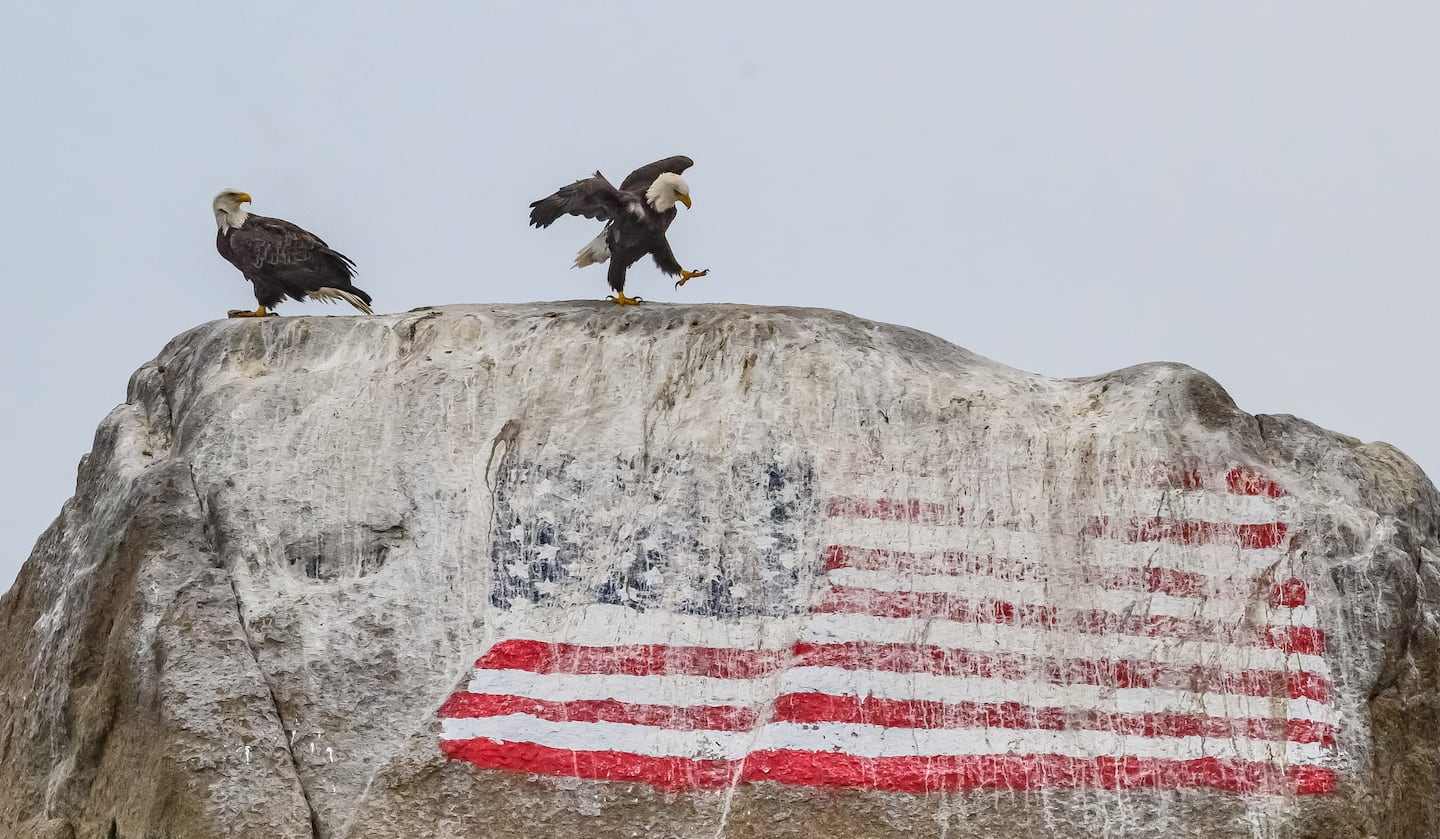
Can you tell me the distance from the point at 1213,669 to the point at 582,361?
3.71 m

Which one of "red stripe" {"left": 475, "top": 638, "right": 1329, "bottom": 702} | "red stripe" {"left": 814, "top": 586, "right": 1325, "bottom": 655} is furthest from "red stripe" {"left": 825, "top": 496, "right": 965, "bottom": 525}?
"red stripe" {"left": 475, "top": 638, "right": 1329, "bottom": 702}

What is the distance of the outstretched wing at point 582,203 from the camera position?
33.4 feet

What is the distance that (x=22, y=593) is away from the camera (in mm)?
9305

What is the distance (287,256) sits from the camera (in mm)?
10312

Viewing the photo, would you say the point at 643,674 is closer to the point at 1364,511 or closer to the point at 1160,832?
the point at 1160,832

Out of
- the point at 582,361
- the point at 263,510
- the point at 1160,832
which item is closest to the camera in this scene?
the point at 1160,832

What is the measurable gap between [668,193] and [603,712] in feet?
11.8

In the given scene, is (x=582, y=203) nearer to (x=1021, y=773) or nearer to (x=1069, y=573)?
(x=1069, y=573)

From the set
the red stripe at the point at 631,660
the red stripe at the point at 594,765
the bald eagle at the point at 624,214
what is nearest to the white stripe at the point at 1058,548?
the red stripe at the point at 631,660

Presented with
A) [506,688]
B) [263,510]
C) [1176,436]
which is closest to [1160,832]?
[1176,436]

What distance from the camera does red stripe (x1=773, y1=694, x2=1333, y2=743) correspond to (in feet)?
26.3

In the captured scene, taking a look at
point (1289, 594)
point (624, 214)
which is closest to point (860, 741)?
point (1289, 594)

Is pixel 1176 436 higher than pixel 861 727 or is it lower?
higher

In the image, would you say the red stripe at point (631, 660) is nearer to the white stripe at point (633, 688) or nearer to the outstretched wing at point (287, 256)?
the white stripe at point (633, 688)
